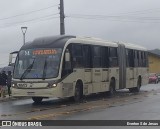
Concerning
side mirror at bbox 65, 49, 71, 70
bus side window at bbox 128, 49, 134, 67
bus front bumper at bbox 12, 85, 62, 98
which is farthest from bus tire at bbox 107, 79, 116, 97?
bus front bumper at bbox 12, 85, 62, 98

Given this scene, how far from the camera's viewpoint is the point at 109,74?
2825 cm

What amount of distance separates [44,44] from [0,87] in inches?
291

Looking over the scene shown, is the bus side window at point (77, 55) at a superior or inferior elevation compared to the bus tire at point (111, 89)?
superior

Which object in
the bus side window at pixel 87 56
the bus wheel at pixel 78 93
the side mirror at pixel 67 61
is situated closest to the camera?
the side mirror at pixel 67 61

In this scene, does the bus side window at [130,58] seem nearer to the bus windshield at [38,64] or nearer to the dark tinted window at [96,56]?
the dark tinted window at [96,56]

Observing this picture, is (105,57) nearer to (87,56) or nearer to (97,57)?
(97,57)

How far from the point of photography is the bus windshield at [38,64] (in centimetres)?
2248

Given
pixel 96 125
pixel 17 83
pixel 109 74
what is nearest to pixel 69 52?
pixel 17 83

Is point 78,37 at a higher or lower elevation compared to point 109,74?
higher

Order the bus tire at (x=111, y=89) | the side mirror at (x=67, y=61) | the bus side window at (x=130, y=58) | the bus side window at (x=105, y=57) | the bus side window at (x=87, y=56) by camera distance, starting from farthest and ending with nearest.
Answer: the bus side window at (x=130, y=58) → the bus tire at (x=111, y=89) → the bus side window at (x=105, y=57) → the bus side window at (x=87, y=56) → the side mirror at (x=67, y=61)

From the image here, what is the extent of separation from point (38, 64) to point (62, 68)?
3.69ft

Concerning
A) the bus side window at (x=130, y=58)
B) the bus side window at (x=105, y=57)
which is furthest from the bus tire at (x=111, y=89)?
the bus side window at (x=130, y=58)

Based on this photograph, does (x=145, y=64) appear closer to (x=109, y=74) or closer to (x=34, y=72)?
(x=109, y=74)

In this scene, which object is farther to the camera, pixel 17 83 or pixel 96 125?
pixel 17 83
